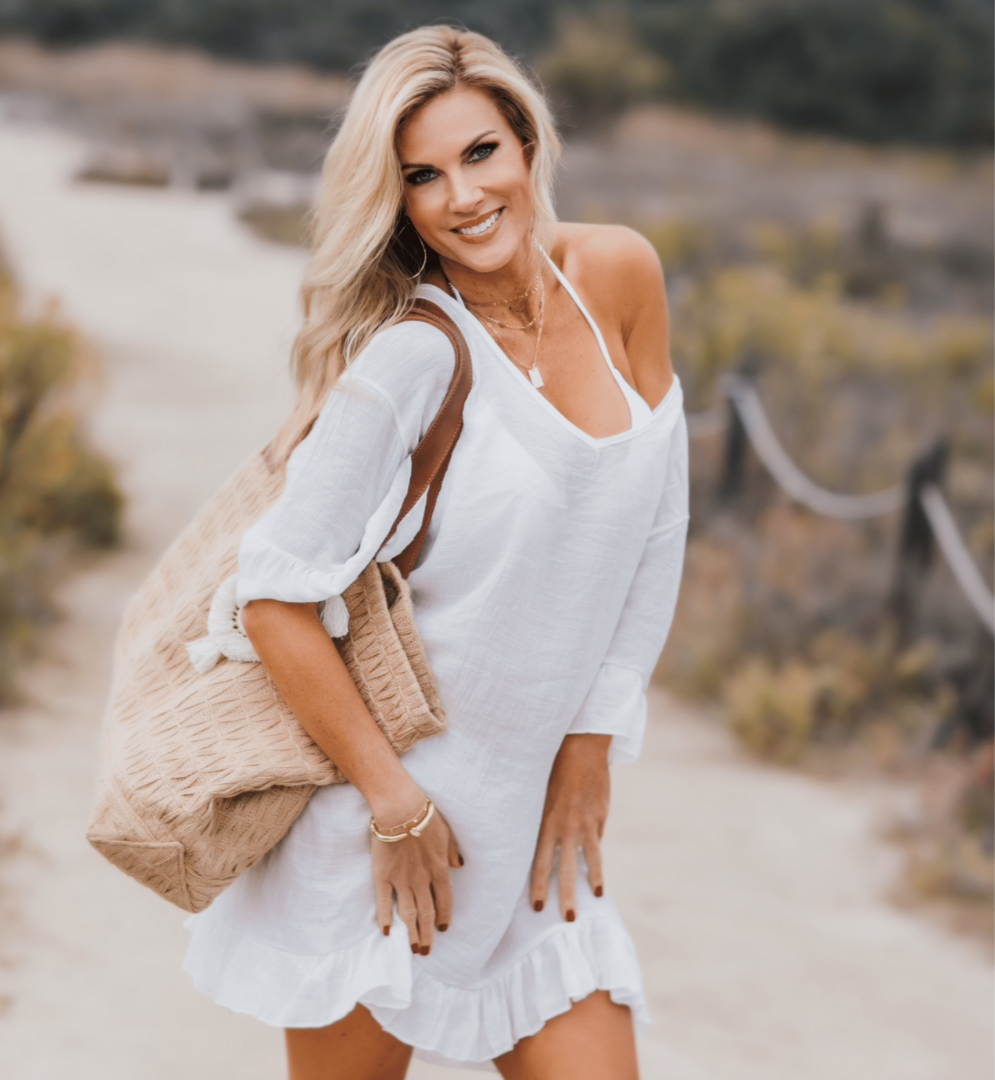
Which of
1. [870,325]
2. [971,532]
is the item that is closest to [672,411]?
[971,532]

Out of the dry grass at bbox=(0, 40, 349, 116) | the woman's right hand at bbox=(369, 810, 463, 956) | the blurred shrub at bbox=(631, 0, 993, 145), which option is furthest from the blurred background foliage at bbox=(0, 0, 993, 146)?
the woman's right hand at bbox=(369, 810, 463, 956)

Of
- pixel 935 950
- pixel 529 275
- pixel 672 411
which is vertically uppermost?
pixel 529 275

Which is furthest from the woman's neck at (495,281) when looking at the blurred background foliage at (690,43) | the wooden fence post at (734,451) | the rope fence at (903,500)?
the blurred background foliage at (690,43)

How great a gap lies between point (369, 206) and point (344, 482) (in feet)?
1.10

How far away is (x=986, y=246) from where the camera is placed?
15.7 m

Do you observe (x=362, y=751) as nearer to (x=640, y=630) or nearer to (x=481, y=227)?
(x=640, y=630)

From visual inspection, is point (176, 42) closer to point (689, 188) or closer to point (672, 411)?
point (689, 188)

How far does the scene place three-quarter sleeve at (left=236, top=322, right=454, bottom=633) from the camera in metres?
1.48

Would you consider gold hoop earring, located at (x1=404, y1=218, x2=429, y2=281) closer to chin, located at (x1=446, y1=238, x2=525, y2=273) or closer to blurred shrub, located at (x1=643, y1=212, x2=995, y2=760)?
chin, located at (x1=446, y1=238, x2=525, y2=273)

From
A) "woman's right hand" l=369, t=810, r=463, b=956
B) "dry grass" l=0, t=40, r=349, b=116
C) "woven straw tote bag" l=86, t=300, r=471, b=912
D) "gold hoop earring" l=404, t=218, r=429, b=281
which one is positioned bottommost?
"woman's right hand" l=369, t=810, r=463, b=956

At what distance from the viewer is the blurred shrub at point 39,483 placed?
5.02m

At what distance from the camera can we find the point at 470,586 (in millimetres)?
1624

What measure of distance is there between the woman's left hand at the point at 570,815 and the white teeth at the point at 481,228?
67 cm

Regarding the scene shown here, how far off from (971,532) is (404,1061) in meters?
4.49
